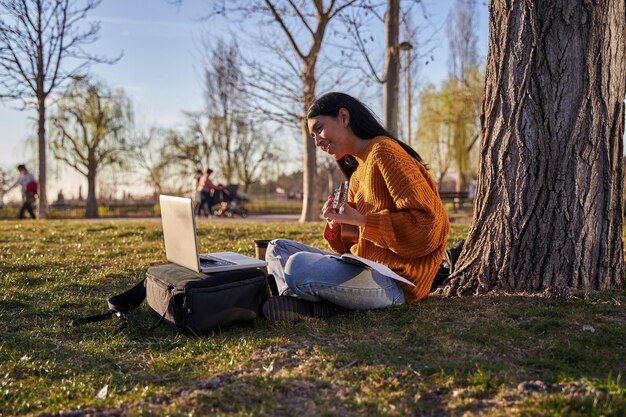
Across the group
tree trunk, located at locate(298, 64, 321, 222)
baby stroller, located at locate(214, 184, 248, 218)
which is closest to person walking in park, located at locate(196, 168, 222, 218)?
baby stroller, located at locate(214, 184, 248, 218)

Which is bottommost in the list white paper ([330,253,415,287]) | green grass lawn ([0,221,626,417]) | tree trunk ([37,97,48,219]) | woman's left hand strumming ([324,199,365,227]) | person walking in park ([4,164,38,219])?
green grass lawn ([0,221,626,417])

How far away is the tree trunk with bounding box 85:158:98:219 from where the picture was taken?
3141cm

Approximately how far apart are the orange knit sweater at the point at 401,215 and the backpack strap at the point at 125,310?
149 centimetres

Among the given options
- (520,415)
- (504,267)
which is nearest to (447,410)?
(520,415)

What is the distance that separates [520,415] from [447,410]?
0.29 metres

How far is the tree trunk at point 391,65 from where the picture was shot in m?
12.2

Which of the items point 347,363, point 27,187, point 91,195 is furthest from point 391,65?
point 91,195

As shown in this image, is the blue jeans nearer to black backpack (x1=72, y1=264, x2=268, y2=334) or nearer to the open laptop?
black backpack (x1=72, y1=264, x2=268, y2=334)

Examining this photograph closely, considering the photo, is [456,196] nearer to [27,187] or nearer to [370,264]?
[27,187]

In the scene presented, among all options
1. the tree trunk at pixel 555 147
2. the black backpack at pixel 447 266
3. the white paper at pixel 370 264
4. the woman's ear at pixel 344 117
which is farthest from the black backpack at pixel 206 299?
the tree trunk at pixel 555 147

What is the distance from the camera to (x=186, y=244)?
13.0ft

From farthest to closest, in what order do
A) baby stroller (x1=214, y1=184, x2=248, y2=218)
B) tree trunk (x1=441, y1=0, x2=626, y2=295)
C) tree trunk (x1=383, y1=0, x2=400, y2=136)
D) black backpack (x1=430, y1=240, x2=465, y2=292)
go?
baby stroller (x1=214, y1=184, x2=248, y2=218)
tree trunk (x1=383, y1=0, x2=400, y2=136)
black backpack (x1=430, y1=240, x2=465, y2=292)
tree trunk (x1=441, y1=0, x2=626, y2=295)

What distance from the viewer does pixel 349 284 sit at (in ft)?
12.1

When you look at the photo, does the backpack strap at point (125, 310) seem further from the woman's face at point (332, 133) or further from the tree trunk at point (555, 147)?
the tree trunk at point (555, 147)
